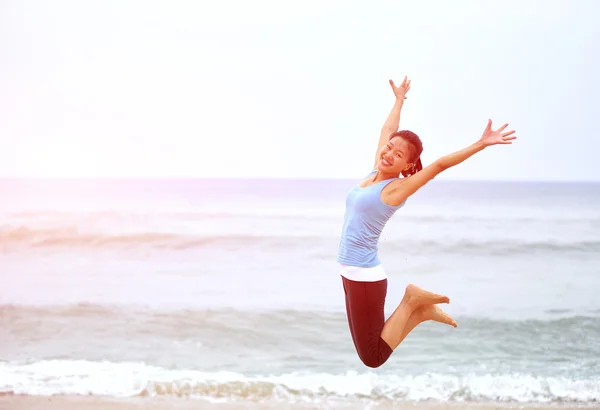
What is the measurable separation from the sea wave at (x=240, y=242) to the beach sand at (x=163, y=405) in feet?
13.8

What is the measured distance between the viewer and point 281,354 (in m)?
5.90

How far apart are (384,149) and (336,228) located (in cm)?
690

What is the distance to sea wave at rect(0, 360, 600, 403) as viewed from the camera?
4918mm

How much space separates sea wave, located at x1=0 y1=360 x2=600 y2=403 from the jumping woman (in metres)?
1.92

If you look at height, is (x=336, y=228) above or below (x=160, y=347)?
above

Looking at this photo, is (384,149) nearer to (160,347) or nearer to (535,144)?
(160,347)

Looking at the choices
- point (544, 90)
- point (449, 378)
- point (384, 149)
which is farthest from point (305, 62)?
point (384, 149)

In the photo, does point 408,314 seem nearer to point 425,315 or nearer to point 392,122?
point 425,315

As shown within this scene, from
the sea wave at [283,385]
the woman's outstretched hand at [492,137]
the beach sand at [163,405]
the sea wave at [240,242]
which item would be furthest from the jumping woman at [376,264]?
the sea wave at [240,242]

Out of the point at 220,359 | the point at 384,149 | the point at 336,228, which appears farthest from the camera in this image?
the point at 336,228

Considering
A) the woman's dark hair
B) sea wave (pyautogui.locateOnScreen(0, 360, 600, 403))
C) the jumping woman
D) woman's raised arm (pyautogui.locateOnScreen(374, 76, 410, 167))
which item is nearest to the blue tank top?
the jumping woman

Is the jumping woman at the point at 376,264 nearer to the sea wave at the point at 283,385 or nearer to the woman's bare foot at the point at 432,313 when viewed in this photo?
the woman's bare foot at the point at 432,313

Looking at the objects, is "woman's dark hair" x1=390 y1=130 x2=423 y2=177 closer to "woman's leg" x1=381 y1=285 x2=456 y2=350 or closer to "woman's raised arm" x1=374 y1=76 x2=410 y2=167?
"woman's raised arm" x1=374 y1=76 x2=410 y2=167

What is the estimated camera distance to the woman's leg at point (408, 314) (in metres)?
3.01
